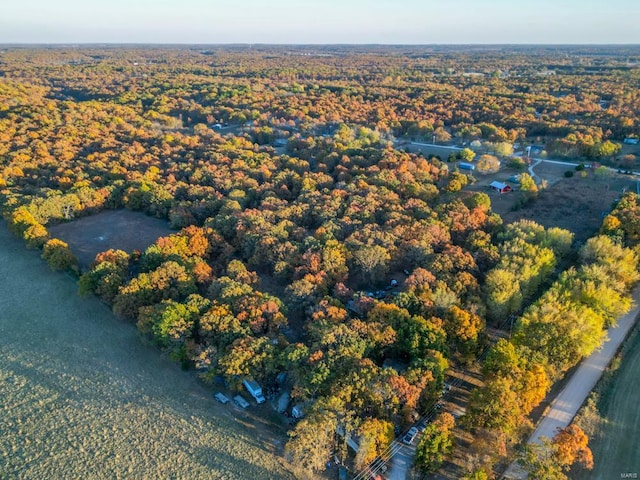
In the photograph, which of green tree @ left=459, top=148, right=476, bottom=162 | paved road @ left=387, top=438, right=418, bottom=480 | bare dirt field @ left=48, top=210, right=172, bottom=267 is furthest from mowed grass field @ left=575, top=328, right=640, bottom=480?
green tree @ left=459, top=148, right=476, bottom=162

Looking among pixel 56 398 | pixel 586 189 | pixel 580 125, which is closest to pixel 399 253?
pixel 56 398

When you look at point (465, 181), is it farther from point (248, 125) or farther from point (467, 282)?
point (248, 125)

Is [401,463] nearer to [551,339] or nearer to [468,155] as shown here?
[551,339]

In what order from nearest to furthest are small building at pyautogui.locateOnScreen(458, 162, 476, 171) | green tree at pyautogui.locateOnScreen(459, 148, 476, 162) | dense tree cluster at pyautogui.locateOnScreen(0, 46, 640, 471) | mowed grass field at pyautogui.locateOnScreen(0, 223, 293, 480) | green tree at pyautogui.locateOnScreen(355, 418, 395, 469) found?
green tree at pyautogui.locateOnScreen(355, 418, 395, 469) → mowed grass field at pyautogui.locateOnScreen(0, 223, 293, 480) → dense tree cluster at pyautogui.locateOnScreen(0, 46, 640, 471) → small building at pyautogui.locateOnScreen(458, 162, 476, 171) → green tree at pyautogui.locateOnScreen(459, 148, 476, 162)

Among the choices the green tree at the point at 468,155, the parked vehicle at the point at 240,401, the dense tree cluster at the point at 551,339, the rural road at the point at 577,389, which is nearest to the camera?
the dense tree cluster at the point at 551,339

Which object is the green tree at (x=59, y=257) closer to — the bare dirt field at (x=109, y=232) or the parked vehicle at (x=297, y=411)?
the bare dirt field at (x=109, y=232)

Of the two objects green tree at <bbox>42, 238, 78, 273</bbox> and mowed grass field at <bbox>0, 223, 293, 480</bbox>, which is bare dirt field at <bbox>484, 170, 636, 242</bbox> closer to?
mowed grass field at <bbox>0, 223, 293, 480</bbox>

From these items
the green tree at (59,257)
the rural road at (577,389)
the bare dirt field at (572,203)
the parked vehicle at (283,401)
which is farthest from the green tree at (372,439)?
the bare dirt field at (572,203)
